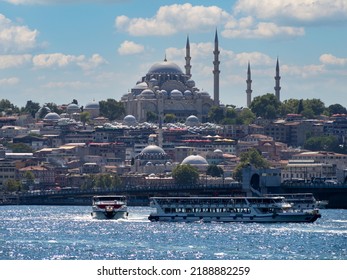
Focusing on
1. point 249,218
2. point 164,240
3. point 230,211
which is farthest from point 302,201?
point 164,240

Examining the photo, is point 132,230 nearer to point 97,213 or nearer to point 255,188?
point 97,213

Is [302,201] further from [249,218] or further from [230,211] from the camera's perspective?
[249,218]

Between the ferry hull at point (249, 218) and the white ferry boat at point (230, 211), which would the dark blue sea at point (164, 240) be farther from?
the white ferry boat at point (230, 211)

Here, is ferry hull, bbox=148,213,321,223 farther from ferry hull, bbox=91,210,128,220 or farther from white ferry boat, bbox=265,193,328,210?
ferry hull, bbox=91,210,128,220

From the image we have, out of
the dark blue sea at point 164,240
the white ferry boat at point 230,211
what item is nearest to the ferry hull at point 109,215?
the dark blue sea at point 164,240

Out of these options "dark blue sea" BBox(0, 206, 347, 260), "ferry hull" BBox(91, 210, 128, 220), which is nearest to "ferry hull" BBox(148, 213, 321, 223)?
"dark blue sea" BBox(0, 206, 347, 260)
